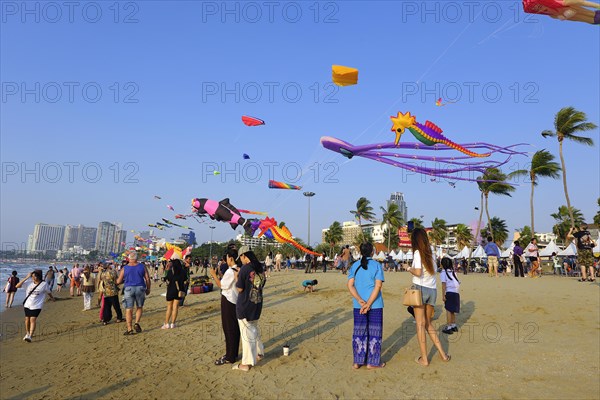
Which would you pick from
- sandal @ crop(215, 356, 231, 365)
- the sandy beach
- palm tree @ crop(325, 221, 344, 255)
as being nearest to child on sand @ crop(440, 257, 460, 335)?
the sandy beach

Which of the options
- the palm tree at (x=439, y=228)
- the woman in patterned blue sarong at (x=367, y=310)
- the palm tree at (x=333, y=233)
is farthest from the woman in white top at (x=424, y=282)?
the palm tree at (x=333, y=233)

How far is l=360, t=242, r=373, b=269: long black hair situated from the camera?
4.94 m

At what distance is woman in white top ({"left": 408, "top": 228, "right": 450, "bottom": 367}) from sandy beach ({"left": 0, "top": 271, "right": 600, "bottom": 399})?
35 centimetres

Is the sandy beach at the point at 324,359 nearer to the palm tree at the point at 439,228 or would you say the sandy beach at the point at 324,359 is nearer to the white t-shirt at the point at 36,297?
the white t-shirt at the point at 36,297

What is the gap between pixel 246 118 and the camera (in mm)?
14578

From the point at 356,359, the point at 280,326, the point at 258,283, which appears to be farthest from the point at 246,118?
the point at 356,359

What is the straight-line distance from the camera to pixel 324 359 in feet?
18.6

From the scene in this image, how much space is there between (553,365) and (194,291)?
14.1 metres

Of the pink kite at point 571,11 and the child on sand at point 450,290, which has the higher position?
the pink kite at point 571,11

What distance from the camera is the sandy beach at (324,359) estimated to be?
4.40 metres

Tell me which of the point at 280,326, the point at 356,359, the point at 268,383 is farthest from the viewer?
the point at 280,326

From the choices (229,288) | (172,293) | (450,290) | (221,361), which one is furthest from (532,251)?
(221,361)

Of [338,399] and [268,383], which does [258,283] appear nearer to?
[268,383]

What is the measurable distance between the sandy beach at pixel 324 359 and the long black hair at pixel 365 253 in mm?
1442
